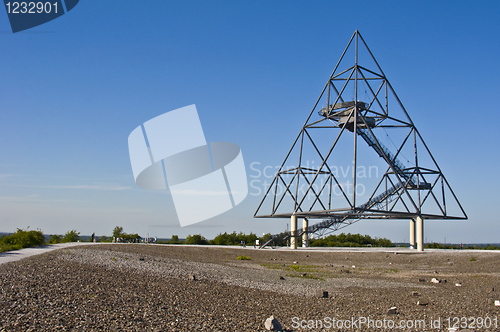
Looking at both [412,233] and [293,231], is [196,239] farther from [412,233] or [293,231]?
[412,233]

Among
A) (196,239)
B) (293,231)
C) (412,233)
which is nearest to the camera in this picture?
(293,231)

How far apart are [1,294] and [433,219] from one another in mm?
42807

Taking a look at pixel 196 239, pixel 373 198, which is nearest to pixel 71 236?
pixel 196 239

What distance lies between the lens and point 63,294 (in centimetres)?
906

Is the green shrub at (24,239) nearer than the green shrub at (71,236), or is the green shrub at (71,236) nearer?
the green shrub at (24,239)

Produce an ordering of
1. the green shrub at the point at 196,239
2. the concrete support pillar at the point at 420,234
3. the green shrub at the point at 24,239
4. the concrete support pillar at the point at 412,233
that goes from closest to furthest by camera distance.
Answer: the green shrub at the point at 24,239
the concrete support pillar at the point at 420,234
the concrete support pillar at the point at 412,233
the green shrub at the point at 196,239

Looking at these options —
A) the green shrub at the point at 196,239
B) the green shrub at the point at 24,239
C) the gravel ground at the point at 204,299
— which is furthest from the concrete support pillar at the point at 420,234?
the green shrub at the point at 24,239

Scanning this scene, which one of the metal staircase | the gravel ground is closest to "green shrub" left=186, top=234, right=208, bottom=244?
the metal staircase

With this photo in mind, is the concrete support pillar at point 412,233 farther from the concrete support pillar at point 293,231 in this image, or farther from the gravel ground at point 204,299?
the gravel ground at point 204,299

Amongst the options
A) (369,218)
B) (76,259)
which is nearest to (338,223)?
(369,218)

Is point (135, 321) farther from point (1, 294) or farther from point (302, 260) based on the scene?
point (302, 260)

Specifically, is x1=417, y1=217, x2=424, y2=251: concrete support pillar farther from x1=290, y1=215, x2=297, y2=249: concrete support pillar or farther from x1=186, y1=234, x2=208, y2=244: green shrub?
x1=186, y1=234, x2=208, y2=244: green shrub

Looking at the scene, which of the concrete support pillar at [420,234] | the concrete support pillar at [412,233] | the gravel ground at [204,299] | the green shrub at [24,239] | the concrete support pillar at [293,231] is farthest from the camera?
the concrete support pillar at [412,233]

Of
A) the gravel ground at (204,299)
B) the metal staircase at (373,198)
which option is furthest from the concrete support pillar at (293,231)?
the gravel ground at (204,299)
